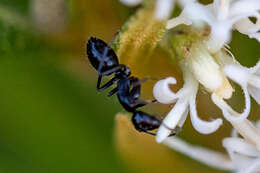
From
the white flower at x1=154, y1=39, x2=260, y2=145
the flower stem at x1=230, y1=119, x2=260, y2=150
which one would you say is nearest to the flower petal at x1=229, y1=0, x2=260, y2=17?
the white flower at x1=154, y1=39, x2=260, y2=145

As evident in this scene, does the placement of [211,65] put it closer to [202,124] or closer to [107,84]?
[202,124]

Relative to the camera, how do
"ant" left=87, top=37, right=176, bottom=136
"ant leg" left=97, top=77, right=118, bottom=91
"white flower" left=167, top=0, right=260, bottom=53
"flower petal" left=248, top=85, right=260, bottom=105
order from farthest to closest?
1. "ant leg" left=97, top=77, right=118, bottom=91
2. "ant" left=87, top=37, right=176, bottom=136
3. "flower petal" left=248, top=85, right=260, bottom=105
4. "white flower" left=167, top=0, right=260, bottom=53

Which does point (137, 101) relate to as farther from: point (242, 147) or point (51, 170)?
point (51, 170)

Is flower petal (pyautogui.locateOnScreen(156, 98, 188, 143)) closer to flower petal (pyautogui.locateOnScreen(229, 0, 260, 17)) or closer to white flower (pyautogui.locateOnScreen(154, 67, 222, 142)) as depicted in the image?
white flower (pyautogui.locateOnScreen(154, 67, 222, 142))

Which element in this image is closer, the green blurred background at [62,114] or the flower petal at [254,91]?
the flower petal at [254,91]

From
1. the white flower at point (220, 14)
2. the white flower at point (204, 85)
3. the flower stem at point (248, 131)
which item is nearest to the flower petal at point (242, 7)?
the white flower at point (220, 14)

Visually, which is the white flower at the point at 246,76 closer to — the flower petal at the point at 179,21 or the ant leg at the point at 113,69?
the flower petal at the point at 179,21
